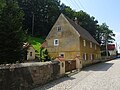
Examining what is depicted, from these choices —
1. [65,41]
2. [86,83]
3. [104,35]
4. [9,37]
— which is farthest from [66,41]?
[104,35]

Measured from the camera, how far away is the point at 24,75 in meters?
11.7

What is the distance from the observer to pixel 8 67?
10.2 m

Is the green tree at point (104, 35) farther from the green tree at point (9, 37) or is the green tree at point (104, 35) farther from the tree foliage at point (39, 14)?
the green tree at point (9, 37)

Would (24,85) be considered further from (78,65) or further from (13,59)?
(78,65)

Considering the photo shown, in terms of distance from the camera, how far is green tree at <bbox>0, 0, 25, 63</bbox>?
67.3ft

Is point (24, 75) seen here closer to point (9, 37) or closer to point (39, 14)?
point (9, 37)

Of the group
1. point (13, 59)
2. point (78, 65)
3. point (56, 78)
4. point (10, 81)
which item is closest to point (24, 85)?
point (10, 81)

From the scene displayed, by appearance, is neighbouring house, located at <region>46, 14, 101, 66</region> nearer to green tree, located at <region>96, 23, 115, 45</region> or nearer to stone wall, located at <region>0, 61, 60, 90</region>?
stone wall, located at <region>0, 61, 60, 90</region>

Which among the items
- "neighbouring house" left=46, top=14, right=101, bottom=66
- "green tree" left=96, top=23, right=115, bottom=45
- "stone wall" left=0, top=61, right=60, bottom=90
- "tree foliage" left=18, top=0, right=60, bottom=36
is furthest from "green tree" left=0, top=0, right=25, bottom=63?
"green tree" left=96, top=23, right=115, bottom=45

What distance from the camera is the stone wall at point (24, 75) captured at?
32.4ft

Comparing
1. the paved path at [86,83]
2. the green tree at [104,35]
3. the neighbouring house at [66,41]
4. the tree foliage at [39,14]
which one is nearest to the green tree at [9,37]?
the paved path at [86,83]

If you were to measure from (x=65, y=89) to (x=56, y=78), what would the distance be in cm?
530

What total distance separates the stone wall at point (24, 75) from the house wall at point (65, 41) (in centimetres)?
1944

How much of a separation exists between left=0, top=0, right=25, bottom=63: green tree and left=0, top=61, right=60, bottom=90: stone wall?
18.7 ft
